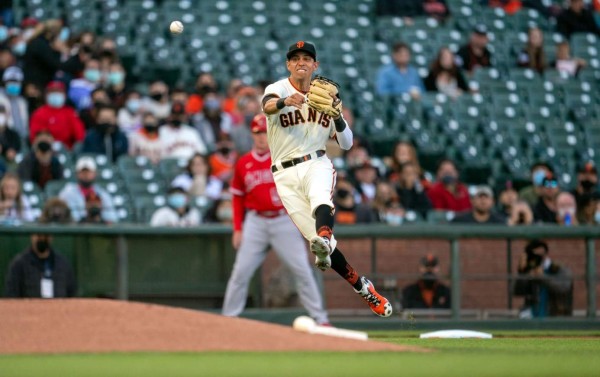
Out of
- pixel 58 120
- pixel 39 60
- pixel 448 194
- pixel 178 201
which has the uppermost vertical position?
pixel 39 60

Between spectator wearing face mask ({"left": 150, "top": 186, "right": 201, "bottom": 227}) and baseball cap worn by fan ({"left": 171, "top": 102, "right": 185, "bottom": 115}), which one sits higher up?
baseball cap worn by fan ({"left": 171, "top": 102, "right": 185, "bottom": 115})

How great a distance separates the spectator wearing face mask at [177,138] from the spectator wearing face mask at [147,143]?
6 cm

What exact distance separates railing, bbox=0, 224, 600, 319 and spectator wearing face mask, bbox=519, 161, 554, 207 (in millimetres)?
1603

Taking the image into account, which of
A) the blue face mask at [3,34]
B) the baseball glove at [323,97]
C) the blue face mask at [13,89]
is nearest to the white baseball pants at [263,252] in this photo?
the baseball glove at [323,97]

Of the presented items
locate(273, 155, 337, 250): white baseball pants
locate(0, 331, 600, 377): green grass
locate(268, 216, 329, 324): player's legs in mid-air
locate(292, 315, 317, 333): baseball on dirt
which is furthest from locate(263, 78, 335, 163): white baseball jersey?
locate(268, 216, 329, 324): player's legs in mid-air

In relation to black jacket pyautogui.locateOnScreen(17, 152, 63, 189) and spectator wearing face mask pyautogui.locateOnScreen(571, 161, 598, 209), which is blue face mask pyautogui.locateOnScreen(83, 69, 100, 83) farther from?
spectator wearing face mask pyautogui.locateOnScreen(571, 161, 598, 209)

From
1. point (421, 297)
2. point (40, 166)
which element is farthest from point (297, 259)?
point (40, 166)

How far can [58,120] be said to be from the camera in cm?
1437

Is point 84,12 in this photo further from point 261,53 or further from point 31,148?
point 31,148

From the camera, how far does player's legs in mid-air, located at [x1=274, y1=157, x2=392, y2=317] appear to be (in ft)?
28.4

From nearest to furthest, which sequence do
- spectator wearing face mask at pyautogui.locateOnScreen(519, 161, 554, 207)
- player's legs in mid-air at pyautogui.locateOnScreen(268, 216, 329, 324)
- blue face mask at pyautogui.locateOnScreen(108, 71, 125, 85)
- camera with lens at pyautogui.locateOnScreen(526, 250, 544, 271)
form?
player's legs in mid-air at pyautogui.locateOnScreen(268, 216, 329, 324) < camera with lens at pyautogui.locateOnScreen(526, 250, 544, 271) < spectator wearing face mask at pyautogui.locateOnScreen(519, 161, 554, 207) < blue face mask at pyautogui.locateOnScreen(108, 71, 125, 85)

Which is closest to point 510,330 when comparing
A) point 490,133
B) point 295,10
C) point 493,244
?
point 493,244

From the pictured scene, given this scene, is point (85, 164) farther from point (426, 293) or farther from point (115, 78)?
point (426, 293)

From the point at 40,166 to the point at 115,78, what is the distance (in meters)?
2.18
